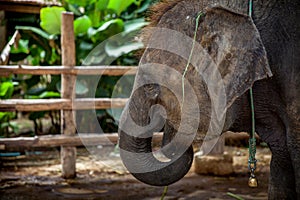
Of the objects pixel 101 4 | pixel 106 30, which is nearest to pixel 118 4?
pixel 101 4

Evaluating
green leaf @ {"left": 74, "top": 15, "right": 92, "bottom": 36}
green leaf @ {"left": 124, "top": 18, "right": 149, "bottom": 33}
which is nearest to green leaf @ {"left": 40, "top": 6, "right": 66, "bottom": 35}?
green leaf @ {"left": 74, "top": 15, "right": 92, "bottom": 36}

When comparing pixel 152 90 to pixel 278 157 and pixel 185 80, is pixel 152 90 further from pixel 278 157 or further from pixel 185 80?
pixel 278 157

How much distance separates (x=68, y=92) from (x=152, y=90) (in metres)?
2.86

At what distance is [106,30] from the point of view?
23.5ft

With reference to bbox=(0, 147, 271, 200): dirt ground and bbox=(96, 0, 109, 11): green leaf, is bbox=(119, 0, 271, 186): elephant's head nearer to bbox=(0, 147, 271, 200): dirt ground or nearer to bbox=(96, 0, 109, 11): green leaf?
bbox=(0, 147, 271, 200): dirt ground

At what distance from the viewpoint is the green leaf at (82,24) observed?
6883mm

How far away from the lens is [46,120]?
9953 mm

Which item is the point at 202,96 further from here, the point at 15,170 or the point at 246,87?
the point at 15,170

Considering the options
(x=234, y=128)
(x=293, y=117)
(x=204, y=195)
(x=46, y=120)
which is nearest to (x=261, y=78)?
(x=293, y=117)

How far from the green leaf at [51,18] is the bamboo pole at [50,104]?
1430 millimetres

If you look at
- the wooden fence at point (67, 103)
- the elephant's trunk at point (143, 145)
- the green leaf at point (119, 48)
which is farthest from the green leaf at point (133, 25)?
the elephant's trunk at point (143, 145)

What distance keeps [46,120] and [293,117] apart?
763 centimetres

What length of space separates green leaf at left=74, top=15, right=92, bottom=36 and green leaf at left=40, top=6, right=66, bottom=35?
0.25 m

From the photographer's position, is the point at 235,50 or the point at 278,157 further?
the point at 278,157
